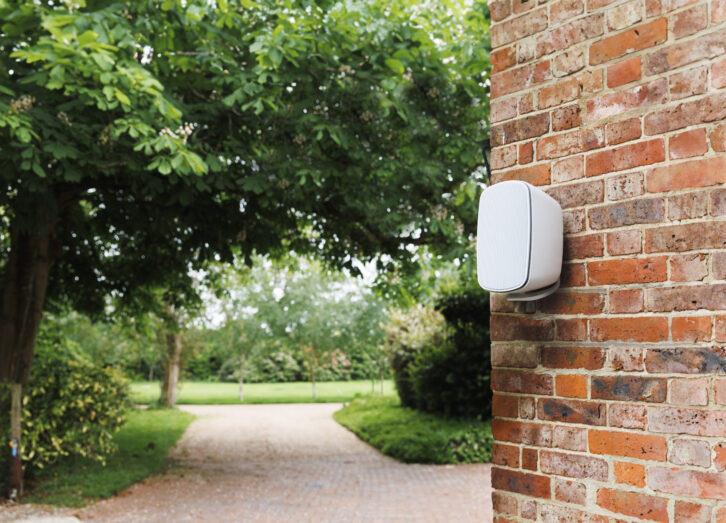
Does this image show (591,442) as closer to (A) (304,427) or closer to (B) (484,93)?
(B) (484,93)

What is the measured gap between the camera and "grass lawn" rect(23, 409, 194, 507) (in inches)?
307

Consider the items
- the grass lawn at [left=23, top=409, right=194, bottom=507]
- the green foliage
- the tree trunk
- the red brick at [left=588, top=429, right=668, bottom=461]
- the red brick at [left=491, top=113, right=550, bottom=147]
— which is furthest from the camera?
the tree trunk

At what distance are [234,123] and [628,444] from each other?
6.30 meters

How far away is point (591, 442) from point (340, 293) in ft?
71.1

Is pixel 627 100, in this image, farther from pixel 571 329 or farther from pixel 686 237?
pixel 571 329

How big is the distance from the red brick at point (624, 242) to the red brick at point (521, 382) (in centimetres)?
43

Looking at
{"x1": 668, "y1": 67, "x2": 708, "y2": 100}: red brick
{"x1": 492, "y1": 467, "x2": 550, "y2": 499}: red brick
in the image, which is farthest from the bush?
{"x1": 668, "y1": 67, "x2": 708, "y2": 100}: red brick

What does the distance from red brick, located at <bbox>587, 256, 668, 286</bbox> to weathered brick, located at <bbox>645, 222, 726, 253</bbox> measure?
1.5 inches

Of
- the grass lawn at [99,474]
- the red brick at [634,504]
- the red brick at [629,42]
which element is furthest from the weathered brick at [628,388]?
the grass lawn at [99,474]

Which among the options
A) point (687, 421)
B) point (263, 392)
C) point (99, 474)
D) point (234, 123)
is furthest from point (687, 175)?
point (263, 392)

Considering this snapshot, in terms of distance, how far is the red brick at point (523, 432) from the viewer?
6.50ft

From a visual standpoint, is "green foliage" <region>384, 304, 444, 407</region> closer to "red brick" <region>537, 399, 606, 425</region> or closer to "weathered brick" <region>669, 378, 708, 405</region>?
"red brick" <region>537, 399, 606, 425</region>

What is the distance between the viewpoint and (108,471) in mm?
9156

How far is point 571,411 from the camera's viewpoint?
6.31 ft
